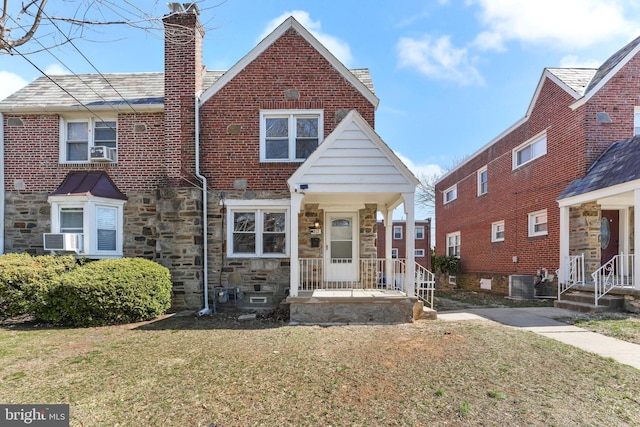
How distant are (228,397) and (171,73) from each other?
339 inches

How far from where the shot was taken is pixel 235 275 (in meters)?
9.57

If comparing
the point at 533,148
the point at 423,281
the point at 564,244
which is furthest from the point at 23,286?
the point at 533,148

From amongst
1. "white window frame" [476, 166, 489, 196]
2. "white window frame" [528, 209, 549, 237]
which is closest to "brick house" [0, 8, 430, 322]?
"white window frame" [528, 209, 549, 237]

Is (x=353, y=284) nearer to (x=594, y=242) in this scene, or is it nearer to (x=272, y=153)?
(x=272, y=153)

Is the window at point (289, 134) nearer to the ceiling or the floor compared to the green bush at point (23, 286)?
nearer to the ceiling

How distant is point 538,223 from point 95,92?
15183 mm

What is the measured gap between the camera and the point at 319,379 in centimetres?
454

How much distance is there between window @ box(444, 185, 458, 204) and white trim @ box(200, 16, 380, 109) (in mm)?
13020

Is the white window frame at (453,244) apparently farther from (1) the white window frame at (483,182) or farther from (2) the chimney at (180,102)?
(2) the chimney at (180,102)

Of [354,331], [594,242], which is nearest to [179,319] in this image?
[354,331]

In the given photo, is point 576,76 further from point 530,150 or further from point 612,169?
point 612,169

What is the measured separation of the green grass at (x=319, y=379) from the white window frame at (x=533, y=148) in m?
8.69

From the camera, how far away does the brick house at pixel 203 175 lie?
952cm

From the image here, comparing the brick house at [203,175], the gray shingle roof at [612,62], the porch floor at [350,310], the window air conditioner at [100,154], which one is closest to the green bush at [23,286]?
the brick house at [203,175]
